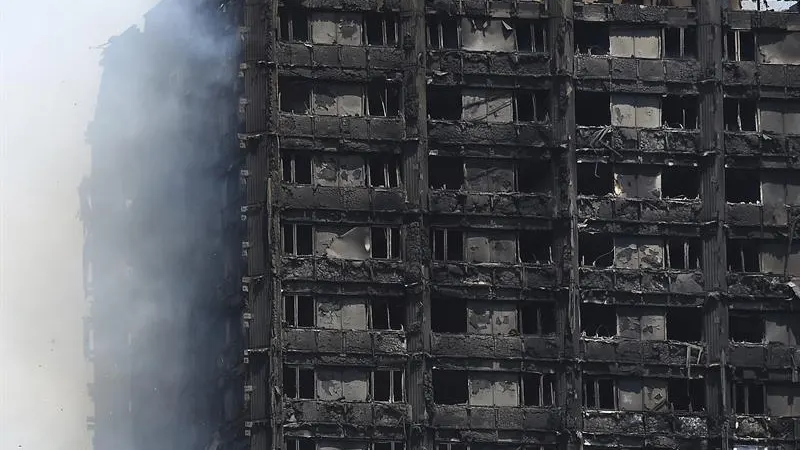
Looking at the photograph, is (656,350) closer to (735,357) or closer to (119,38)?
(735,357)

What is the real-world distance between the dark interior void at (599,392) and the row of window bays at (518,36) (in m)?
15.2

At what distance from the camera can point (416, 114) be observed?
105m

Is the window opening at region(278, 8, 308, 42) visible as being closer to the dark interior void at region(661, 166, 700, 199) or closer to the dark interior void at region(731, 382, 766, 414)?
the dark interior void at region(661, 166, 700, 199)

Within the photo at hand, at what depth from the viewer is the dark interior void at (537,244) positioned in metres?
106

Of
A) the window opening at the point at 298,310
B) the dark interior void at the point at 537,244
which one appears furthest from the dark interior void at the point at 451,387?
the window opening at the point at 298,310

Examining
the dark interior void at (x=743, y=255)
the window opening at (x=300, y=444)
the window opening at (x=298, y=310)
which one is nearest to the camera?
the window opening at (x=300, y=444)

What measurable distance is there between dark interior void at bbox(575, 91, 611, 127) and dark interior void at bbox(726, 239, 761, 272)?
26.7 feet

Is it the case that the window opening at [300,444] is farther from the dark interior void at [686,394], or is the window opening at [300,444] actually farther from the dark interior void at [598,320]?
the dark interior void at [686,394]

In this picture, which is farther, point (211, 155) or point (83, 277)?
point (83, 277)

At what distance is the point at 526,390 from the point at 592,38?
16872mm

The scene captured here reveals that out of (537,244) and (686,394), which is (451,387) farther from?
(686,394)

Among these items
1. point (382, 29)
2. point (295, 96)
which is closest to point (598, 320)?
point (382, 29)

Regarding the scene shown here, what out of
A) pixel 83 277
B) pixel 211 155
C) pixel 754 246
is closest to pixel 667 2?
pixel 754 246

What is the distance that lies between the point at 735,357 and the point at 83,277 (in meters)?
34.1
